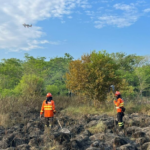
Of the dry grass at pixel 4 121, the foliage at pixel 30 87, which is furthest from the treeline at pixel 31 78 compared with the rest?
the dry grass at pixel 4 121

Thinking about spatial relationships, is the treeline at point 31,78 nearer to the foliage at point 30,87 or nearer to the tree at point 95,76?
the foliage at point 30,87

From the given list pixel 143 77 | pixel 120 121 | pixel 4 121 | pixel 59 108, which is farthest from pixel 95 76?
pixel 143 77

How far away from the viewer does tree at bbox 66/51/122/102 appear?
51.8ft

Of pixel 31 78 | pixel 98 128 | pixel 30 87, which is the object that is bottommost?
pixel 98 128

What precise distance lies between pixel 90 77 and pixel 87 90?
3.95 feet

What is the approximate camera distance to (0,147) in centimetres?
632

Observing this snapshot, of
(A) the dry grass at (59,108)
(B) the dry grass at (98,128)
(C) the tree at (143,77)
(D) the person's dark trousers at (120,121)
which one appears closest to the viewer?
(B) the dry grass at (98,128)

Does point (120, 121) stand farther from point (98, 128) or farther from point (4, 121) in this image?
point (4, 121)

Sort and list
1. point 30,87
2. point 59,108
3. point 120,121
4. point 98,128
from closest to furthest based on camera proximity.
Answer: point 98,128 < point 120,121 < point 59,108 < point 30,87

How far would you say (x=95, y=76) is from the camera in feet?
52.3

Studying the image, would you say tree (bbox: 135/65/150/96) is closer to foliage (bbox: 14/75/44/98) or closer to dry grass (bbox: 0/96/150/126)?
dry grass (bbox: 0/96/150/126)

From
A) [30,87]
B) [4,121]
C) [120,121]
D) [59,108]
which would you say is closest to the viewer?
[120,121]

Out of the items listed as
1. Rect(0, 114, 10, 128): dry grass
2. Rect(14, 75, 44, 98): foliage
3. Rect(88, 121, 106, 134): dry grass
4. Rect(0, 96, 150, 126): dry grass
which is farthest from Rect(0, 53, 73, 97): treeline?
Rect(88, 121, 106, 134): dry grass

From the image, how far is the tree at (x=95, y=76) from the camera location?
1577cm
